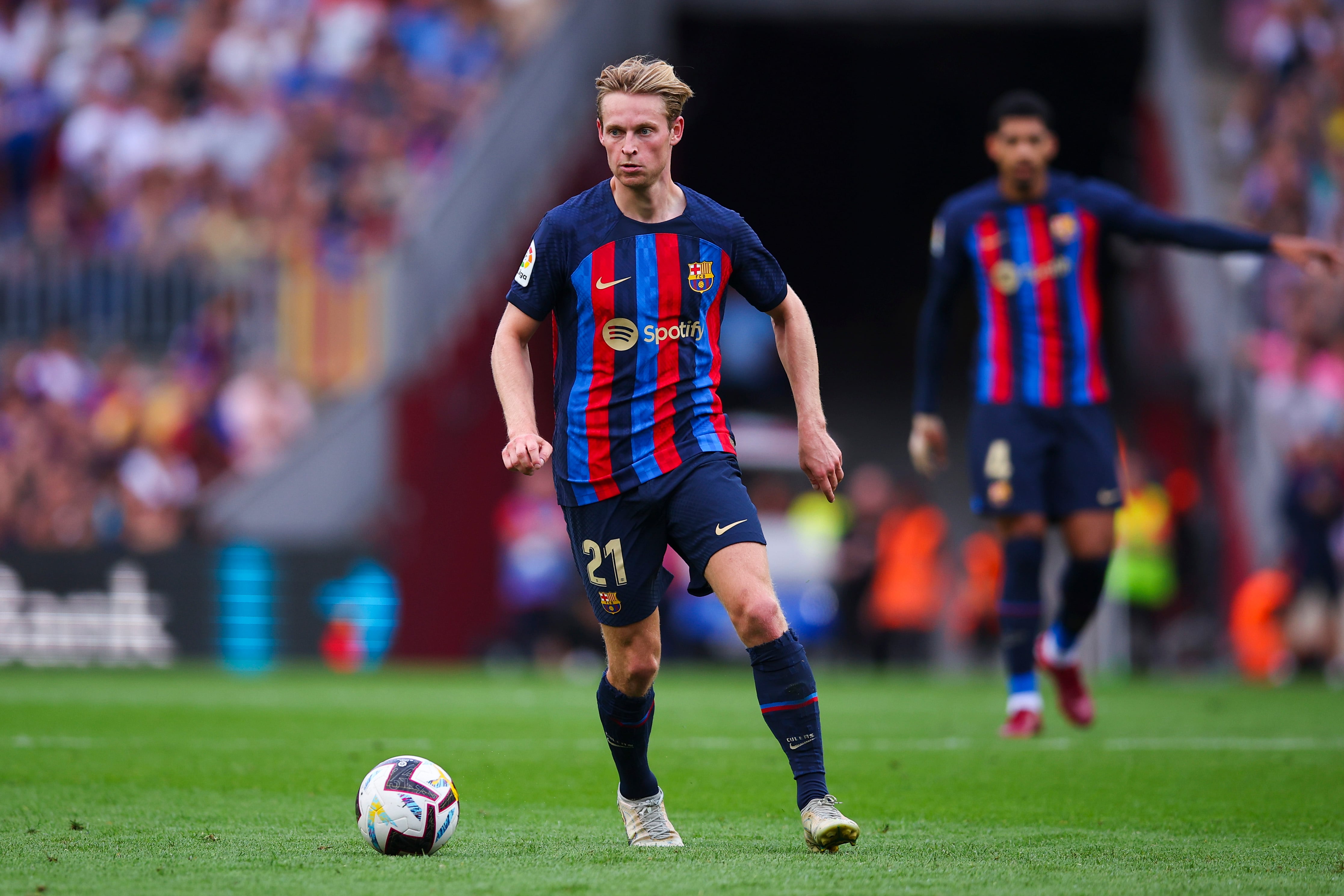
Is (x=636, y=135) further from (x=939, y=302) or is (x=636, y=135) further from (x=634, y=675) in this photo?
(x=939, y=302)

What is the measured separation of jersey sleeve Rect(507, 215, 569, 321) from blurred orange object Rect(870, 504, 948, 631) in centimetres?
1280

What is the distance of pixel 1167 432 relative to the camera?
64.0ft

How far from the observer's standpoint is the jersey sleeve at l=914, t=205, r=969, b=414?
874 cm

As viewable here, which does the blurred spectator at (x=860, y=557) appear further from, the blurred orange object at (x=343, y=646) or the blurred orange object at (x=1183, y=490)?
the blurred orange object at (x=343, y=646)

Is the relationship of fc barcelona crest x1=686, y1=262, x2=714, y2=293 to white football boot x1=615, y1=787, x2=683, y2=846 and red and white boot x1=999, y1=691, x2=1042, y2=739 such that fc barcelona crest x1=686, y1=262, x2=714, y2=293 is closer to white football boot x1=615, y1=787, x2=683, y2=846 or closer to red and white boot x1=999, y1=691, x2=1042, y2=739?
white football boot x1=615, y1=787, x2=683, y2=846

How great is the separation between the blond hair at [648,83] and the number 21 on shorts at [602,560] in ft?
3.97

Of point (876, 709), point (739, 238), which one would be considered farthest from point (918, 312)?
point (739, 238)

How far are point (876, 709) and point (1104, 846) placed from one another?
5.82m

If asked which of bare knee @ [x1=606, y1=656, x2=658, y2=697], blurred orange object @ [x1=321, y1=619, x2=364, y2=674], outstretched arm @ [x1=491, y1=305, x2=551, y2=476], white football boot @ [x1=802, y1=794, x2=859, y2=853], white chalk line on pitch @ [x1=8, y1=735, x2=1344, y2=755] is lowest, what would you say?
blurred orange object @ [x1=321, y1=619, x2=364, y2=674]

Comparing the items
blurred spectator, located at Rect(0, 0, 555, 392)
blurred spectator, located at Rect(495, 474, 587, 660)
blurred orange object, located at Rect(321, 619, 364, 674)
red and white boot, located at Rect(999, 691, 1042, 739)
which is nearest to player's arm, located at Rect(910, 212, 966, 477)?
red and white boot, located at Rect(999, 691, 1042, 739)

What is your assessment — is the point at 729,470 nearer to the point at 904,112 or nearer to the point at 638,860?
the point at 638,860

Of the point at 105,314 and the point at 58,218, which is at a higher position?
the point at 58,218

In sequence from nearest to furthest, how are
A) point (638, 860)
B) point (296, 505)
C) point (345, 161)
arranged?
point (638, 860)
point (296, 505)
point (345, 161)

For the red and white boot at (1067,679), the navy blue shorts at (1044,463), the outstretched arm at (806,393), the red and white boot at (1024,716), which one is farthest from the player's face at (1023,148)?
the outstretched arm at (806,393)
